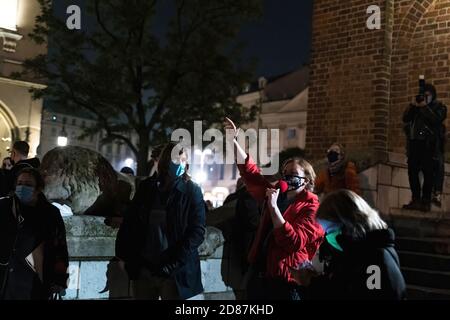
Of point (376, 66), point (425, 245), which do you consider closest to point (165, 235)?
point (425, 245)

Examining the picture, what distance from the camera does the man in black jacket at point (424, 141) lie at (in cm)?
845

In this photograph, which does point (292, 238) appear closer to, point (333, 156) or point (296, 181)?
point (296, 181)

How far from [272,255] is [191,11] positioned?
18.5 m

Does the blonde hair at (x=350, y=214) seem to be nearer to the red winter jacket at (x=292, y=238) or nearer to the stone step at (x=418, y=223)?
the red winter jacket at (x=292, y=238)

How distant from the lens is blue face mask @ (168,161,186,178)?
4.45 meters

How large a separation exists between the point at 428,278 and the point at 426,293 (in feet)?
1.37

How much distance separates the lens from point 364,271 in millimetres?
3111

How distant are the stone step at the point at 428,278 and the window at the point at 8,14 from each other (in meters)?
20.7

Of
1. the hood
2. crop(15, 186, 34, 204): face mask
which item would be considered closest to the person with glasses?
the hood

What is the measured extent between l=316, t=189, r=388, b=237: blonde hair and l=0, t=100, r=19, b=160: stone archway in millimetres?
21935

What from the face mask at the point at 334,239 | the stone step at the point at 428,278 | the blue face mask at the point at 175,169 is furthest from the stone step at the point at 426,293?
the face mask at the point at 334,239

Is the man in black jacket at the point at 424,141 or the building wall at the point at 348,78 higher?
the building wall at the point at 348,78

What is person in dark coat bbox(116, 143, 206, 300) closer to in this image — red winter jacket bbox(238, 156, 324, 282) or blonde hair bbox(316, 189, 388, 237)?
red winter jacket bbox(238, 156, 324, 282)

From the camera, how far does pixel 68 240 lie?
16.1ft
